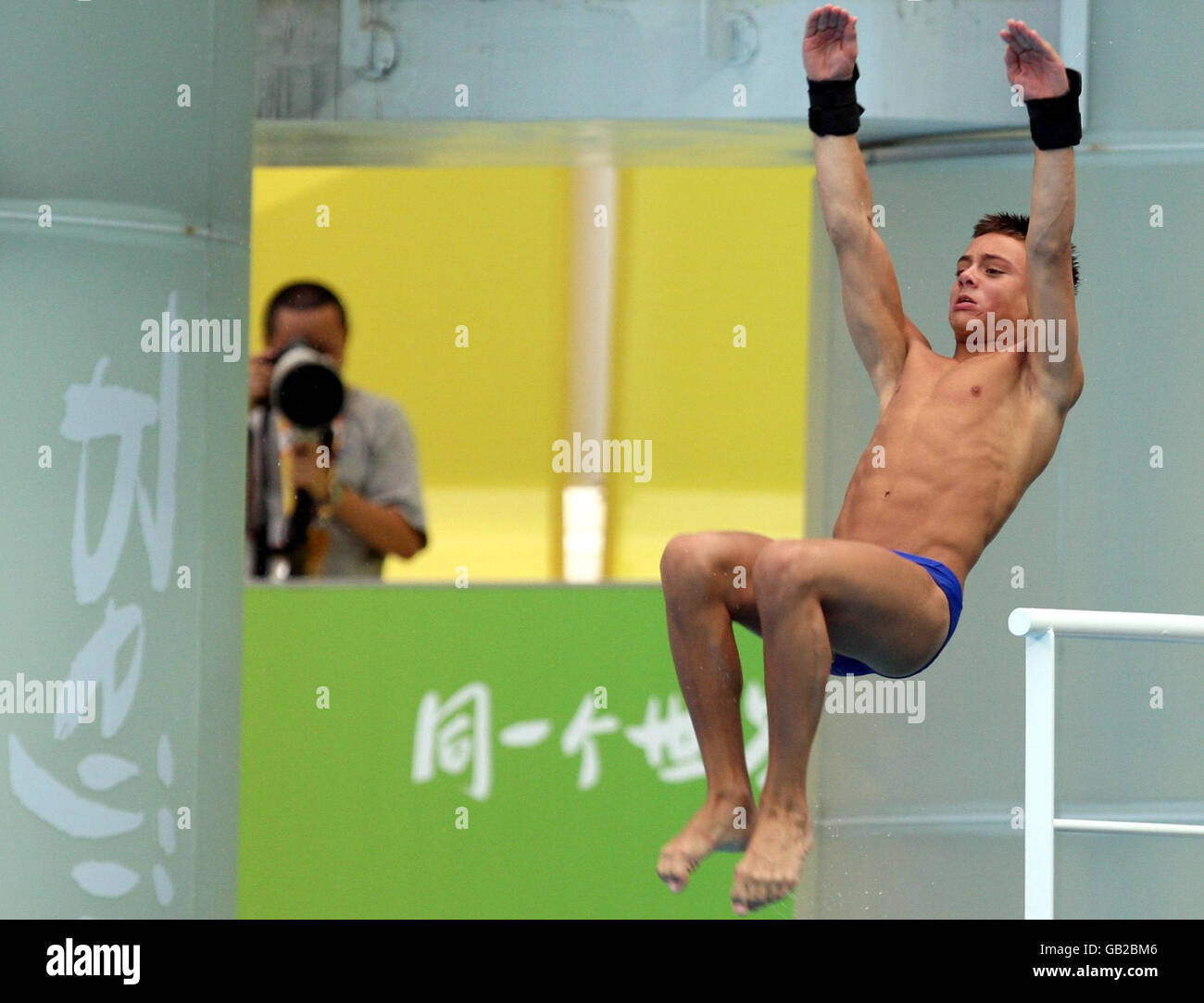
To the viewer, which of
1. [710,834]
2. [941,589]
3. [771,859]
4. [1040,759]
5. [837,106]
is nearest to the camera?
[1040,759]

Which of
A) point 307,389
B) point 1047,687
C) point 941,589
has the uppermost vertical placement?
point 307,389

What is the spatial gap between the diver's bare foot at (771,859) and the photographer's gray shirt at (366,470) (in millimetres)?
3055

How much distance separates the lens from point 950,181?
6152 millimetres

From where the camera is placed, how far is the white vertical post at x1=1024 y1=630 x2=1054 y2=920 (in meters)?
3.45

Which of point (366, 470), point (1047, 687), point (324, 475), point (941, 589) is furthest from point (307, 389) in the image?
point (1047, 687)

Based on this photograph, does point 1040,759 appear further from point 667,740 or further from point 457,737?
point 457,737

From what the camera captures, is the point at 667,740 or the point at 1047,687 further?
the point at 667,740

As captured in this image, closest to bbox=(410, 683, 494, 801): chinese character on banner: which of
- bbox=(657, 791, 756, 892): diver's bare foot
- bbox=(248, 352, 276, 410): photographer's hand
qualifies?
bbox=(248, 352, 276, 410): photographer's hand

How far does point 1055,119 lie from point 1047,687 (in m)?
1.49

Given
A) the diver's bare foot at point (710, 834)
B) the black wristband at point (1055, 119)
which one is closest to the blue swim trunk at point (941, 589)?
the diver's bare foot at point (710, 834)

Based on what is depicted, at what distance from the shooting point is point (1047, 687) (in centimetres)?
347

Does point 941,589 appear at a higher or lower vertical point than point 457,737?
higher

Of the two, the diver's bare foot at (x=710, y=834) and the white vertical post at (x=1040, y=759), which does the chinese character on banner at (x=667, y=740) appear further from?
the white vertical post at (x=1040, y=759)

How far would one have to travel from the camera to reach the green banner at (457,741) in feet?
22.2
